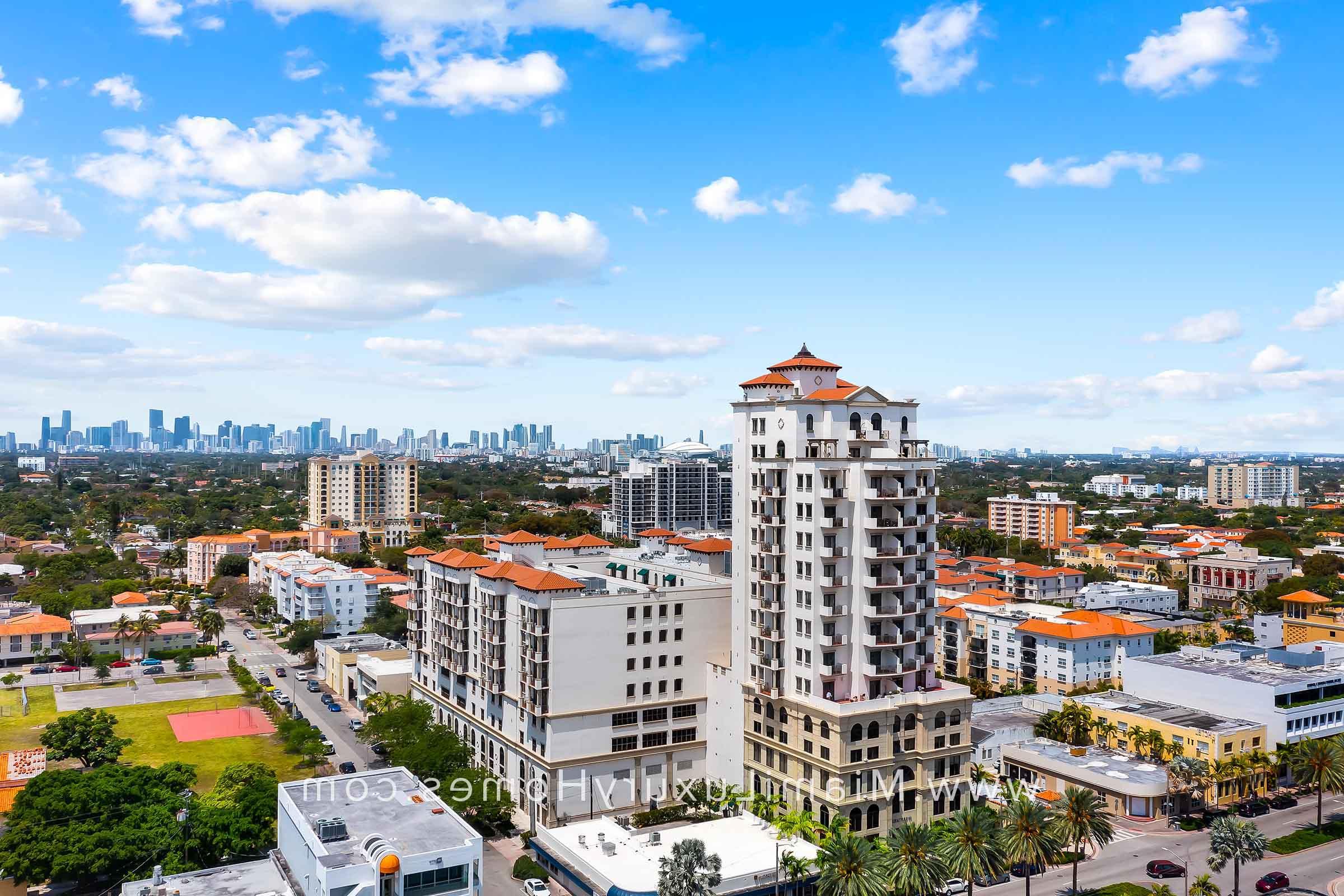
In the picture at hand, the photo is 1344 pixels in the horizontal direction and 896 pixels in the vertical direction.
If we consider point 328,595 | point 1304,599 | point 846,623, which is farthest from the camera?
point 328,595

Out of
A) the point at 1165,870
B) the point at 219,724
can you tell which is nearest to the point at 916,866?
the point at 1165,870

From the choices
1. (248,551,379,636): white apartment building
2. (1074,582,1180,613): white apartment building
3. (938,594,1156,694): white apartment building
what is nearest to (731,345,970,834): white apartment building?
(938,594,1156,694): white apartment building

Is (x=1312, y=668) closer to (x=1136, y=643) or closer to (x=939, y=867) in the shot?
(x=1136, y=643)

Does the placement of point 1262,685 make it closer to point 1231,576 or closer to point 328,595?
point 1231,576

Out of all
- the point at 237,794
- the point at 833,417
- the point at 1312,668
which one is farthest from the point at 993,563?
the point at 237,794

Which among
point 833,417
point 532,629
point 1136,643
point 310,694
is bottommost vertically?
point 310,694

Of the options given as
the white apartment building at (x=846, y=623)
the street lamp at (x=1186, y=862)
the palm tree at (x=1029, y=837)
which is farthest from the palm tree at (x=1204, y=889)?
the white apartment building at (x=846, y=623)
